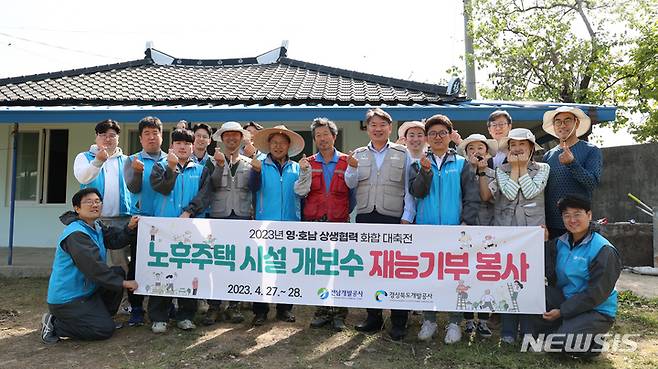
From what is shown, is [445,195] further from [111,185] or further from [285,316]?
[111,185]

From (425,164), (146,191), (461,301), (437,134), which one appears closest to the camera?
(425,164)

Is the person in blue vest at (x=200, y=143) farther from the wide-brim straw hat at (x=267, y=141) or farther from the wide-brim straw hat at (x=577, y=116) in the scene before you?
the wide-brim straw hat at (x=577, y=116)

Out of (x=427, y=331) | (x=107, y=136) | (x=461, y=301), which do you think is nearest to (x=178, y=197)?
(x=107, y=136)

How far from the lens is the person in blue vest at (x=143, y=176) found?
3.92m

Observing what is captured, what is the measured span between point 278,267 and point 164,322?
1145 millimetres

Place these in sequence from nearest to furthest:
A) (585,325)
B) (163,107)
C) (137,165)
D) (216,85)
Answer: (585,325) < (137,165) < (163,107) < (216,85)

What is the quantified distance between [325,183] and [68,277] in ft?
7.30

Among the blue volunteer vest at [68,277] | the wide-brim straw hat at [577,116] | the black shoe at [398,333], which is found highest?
the wide-brim straw hat at [577,116]

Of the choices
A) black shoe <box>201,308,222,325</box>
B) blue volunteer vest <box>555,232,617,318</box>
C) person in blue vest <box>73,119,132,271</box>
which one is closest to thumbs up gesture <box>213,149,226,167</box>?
person in blue vest <box>73,119,132,271</box>

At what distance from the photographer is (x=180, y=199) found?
4.01 m

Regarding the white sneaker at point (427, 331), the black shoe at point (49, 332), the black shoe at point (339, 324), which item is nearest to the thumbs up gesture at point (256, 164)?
the black shoe at point (339, 324)

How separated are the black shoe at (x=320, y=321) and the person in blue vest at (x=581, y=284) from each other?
1.74m

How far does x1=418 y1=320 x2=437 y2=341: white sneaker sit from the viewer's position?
3717 mm

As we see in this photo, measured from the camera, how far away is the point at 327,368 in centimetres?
324
